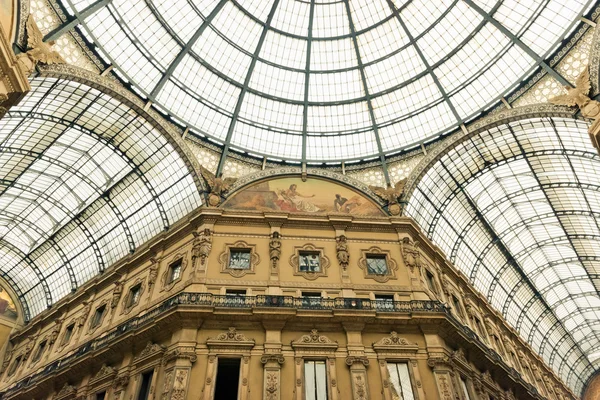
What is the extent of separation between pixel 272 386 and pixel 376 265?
9564 mm

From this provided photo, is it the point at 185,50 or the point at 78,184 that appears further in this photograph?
the point at 78,184

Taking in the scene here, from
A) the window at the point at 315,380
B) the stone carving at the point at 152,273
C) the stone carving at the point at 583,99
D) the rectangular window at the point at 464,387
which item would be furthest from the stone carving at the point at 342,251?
the stone carving at the point at 583,99

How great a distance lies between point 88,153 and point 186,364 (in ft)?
61.7

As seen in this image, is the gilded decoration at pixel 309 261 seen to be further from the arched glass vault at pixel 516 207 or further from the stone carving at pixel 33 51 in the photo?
the stone carving at pixel 33 51

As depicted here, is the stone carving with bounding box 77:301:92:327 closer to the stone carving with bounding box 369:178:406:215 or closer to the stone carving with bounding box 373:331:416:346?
the stone carving with bounding box 373:331:416:346

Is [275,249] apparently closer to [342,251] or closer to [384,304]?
[342,251]

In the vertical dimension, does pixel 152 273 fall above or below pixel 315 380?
above

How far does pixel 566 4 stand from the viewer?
76.3ft

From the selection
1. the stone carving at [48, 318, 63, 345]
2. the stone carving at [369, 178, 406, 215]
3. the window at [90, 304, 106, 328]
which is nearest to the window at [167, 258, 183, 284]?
the window at [90, 304, 106, 328]

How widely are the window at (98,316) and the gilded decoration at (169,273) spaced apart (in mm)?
7107

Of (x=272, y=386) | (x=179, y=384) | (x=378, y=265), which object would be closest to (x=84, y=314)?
(x=179, y=384)

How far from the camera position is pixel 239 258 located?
24094 millimetres

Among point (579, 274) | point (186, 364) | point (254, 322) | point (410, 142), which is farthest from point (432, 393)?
point (579, 274)

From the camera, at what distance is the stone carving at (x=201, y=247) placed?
23.5 m
